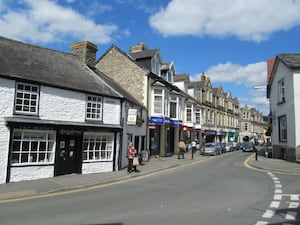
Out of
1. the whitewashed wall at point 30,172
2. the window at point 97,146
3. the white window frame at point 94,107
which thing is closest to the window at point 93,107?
the white window frame at point 94,107

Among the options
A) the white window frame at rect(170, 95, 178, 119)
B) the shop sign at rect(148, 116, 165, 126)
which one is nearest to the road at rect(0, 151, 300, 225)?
the shop sign at rect(148, 116, 165, 126)

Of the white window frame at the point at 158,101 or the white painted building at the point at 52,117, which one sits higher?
the white window frame at the point at 158,101

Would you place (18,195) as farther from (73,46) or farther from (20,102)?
(73,46)

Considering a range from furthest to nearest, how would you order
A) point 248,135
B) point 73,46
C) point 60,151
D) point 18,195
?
point 248,135 → point 73,46 → point 60,151 → point 18,195

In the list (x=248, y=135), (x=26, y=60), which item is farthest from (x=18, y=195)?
(x=248, y=135)

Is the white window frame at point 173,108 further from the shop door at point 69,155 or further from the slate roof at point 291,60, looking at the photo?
the shop door at point 69,155

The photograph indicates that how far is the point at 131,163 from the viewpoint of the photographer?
15766mm

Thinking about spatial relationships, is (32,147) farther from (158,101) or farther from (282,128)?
(282,128)

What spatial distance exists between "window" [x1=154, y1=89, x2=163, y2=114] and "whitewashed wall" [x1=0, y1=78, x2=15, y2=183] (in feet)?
48.3

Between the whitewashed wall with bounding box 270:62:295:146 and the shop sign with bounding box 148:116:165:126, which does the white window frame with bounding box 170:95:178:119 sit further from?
the whitewashed wall with bounding box 270:62:295:146

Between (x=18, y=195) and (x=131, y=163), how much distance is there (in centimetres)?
706

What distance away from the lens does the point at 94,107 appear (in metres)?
16.2

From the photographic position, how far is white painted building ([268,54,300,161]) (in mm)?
20922

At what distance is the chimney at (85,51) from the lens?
64.5ft
